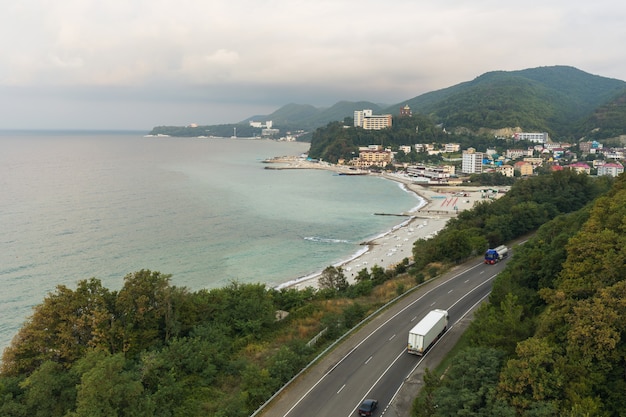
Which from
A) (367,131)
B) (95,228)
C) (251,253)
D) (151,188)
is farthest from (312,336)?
(367,131)

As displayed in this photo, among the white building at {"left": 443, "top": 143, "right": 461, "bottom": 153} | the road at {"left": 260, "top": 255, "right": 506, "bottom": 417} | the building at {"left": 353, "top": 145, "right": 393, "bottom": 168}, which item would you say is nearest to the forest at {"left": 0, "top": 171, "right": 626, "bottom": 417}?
the road at {"left": 260, "top": 255, "right": 506, "bottom": 417}

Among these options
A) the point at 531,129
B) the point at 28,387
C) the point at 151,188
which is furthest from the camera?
the point at 531,129

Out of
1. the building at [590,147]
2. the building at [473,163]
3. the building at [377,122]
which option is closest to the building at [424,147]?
the building at [473,163]

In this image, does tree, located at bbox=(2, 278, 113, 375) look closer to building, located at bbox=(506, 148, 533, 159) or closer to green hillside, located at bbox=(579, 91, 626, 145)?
building, located at bbox=(506, 148, 533, 159)

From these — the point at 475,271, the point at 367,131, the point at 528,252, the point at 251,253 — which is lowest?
the point at 251,253

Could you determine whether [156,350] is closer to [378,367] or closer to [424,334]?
[378,367]

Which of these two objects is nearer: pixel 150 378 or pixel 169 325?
pixel 150 378

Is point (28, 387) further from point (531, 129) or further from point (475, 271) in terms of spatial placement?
point (531, 129)
